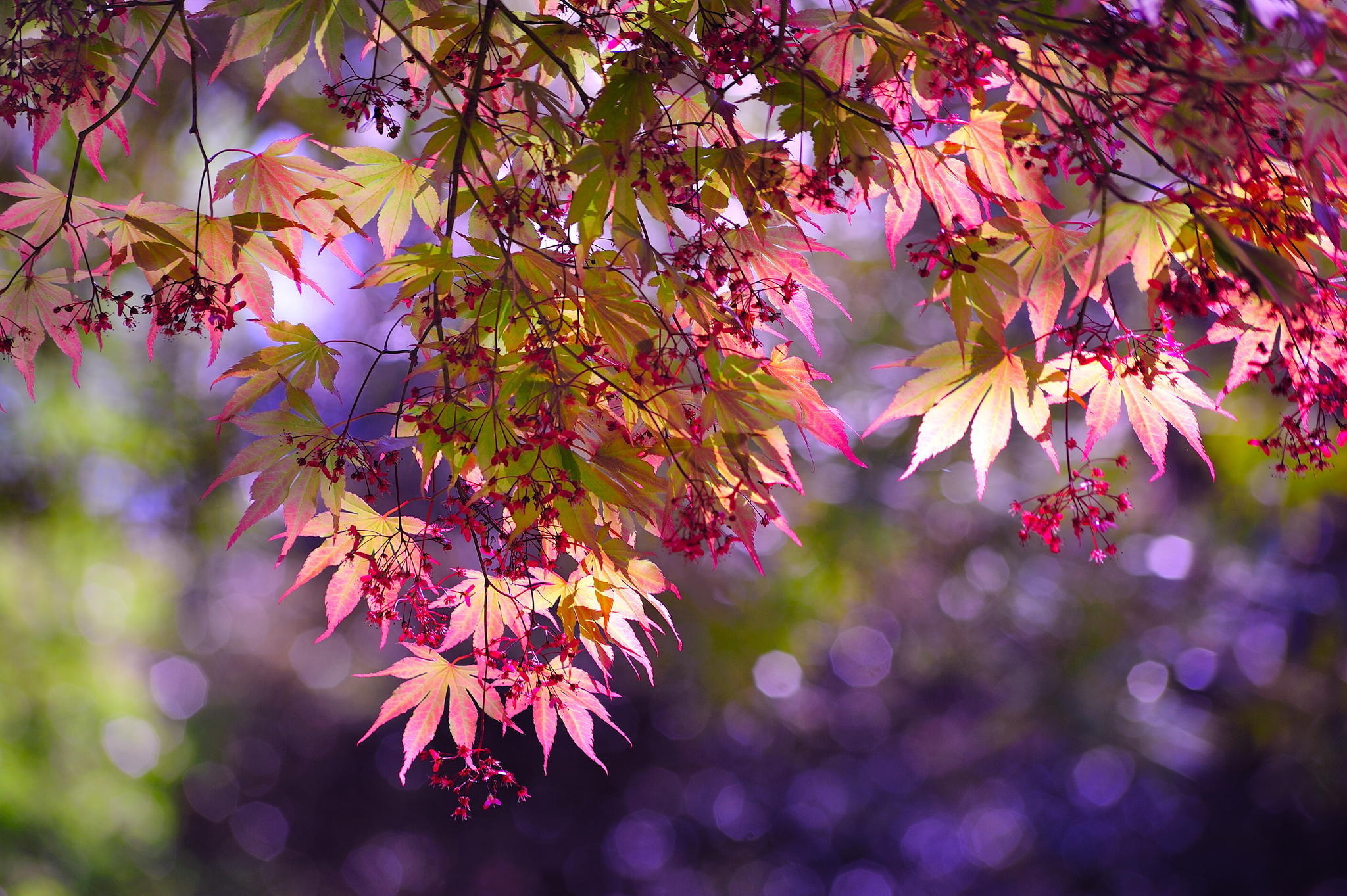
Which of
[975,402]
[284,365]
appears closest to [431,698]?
[284,365]

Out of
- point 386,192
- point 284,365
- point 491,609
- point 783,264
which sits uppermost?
point 386,192

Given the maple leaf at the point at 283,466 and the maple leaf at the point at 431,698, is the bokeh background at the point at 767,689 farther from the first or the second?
the maple leaf at the point at 283,466

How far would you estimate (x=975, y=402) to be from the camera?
1256 millimetres

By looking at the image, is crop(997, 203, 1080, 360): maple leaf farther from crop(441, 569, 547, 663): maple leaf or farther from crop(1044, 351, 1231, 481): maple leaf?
crop(441, 569, 547, 663): maple leaf

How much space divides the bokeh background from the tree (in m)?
4.59

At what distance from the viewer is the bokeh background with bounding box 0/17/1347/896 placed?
18.1ft

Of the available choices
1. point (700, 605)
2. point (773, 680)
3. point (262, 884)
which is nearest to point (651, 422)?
point (700, 605)

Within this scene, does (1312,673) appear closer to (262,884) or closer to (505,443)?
(505,443)

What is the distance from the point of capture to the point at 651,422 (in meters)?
1.06

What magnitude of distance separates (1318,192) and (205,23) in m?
6.14

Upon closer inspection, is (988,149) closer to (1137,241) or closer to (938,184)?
(938,184)

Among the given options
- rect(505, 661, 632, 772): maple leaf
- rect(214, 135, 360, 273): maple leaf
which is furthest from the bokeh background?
rect(214, 135, 360, 273): maple leaf

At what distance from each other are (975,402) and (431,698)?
3.14 ft

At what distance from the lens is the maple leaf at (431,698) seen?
54.2 inches
